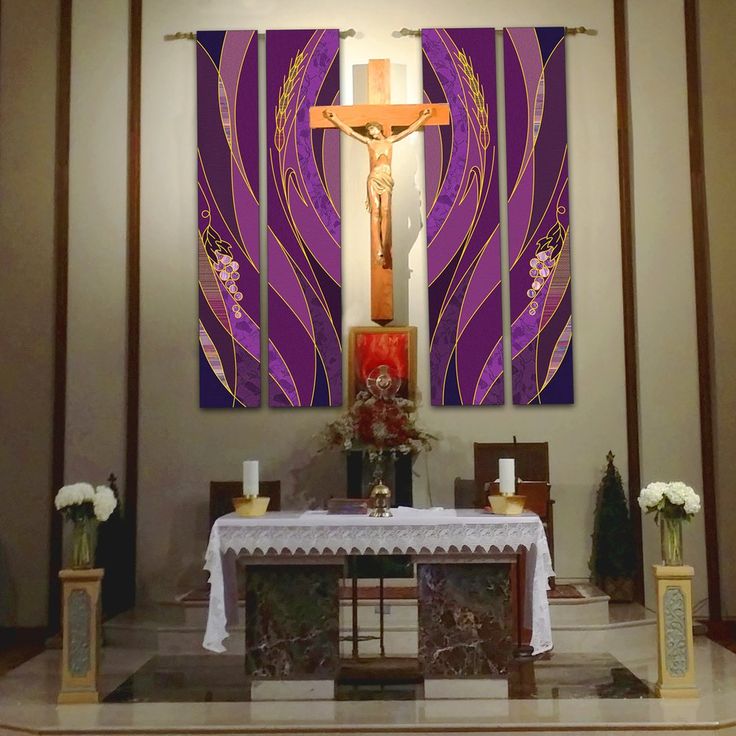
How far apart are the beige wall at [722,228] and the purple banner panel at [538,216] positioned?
103cm

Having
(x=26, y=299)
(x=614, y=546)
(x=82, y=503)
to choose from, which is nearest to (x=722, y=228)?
(x=614, y=546)

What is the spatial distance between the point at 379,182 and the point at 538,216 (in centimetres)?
127

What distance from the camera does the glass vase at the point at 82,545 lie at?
4.92 m

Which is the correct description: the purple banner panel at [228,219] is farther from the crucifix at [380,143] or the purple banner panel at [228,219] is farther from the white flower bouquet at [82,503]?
the white flower bouquet at [82,503]

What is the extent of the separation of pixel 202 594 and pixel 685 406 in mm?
3618

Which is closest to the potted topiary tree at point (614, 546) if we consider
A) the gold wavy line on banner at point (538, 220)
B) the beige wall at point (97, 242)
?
→ the gold wavy line on banner at point (538, 220)

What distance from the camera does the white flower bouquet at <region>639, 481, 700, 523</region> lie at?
15.6ft

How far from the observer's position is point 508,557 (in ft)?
15.8

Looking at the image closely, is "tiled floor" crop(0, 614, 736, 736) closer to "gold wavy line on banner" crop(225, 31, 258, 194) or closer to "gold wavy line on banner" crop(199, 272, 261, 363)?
"gold wavy line on banner" crop(199, 272, 261, 363)

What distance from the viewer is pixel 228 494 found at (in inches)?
276

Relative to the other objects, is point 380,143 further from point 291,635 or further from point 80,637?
point 80,637

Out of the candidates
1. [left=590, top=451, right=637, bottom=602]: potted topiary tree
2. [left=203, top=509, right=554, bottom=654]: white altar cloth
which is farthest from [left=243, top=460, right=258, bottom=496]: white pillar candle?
[left=590, top=451, right=637, bottom=602]: potted topiary tree

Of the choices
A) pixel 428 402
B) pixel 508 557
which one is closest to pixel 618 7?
pixel 428 402

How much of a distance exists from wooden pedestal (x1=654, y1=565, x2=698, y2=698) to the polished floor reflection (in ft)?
0.52
